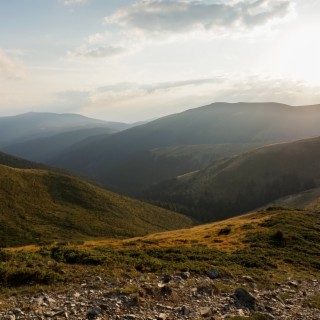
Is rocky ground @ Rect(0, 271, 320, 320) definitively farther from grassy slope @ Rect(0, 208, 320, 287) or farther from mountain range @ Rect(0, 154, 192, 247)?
mountain range @ Rect(0, 154, 192, 247)

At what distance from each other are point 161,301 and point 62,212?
381 ft

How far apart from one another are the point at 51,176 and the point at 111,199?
3035 cm

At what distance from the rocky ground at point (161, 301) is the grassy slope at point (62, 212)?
85.5 metres

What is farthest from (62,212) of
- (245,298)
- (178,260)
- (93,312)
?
(93,312)

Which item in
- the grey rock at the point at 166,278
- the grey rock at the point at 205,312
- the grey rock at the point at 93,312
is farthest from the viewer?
the grey rock at the point at 166,278

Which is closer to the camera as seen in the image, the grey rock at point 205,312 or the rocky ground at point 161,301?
the rocky ground at point 161,301

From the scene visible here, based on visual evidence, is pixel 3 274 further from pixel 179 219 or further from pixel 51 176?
pixel 179 219

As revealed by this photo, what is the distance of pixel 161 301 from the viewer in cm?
1900

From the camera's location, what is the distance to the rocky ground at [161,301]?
16469 mm

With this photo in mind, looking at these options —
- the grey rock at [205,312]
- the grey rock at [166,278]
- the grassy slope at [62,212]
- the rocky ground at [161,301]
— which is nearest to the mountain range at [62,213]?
the grassy slope at [62,212]

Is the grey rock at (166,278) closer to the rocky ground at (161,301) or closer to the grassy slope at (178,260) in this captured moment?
the rocky ground at (161,301)

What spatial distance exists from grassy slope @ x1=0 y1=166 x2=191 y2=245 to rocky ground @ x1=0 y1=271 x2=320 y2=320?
8553 centimetres

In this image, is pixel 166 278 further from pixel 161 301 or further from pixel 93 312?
pixel 93 312

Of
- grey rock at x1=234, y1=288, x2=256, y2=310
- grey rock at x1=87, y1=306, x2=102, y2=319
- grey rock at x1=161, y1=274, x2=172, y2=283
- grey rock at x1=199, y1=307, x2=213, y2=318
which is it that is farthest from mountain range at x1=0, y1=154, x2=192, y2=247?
grey rock at x1=87, y1=306, x2=102, y2=319
